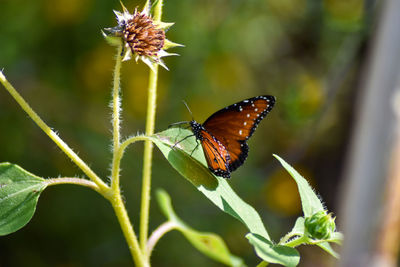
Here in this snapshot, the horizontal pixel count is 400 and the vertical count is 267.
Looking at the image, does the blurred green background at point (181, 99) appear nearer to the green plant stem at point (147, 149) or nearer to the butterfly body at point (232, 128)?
the butterfly body at point (232, 128)

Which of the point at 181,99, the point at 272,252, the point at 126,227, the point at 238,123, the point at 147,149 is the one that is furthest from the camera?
the point at 181,99

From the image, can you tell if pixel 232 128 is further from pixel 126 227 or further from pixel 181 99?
pixel 181 99

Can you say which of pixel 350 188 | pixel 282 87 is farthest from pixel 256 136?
pixel 350 188

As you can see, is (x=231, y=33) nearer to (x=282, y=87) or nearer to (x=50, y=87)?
(x=282, y=87)

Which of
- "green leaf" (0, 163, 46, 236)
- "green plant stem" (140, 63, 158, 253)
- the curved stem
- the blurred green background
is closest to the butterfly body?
"green plant stem" (140, 63, 158, 253)

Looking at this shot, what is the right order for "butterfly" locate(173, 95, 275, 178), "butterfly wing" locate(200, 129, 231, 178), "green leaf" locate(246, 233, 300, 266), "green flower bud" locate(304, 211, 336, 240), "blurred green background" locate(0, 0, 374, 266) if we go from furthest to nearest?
"blurred green background" locate(0, 0, 374, 266) < "butterfly" locate(173, 95, 275, 178) < "butterfly wing" locate(200, 129, 231, 178) < "green flower bud" locate(304, 211, 336, 240) < "green leaf" locate(246, 233, 300, 266)

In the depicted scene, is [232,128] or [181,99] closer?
[232,128]

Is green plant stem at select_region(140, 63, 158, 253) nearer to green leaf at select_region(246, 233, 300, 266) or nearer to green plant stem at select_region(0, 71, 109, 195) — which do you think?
green plant stem at select_region(0, 71, 109, 195)

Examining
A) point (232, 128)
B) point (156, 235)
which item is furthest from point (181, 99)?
point (156, 235)
